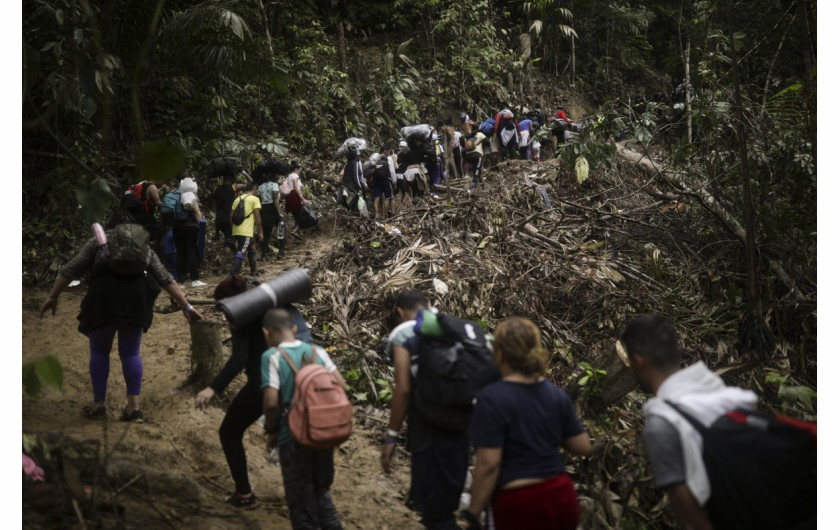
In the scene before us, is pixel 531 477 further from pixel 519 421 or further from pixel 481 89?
pixel 481 89

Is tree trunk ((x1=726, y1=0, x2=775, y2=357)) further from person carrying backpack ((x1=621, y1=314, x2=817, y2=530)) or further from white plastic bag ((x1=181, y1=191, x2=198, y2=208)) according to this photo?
white plastic bag ((x1=181, y1=191, x2=198, y2=208))

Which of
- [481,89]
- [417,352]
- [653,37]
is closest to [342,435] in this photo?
[417,352]

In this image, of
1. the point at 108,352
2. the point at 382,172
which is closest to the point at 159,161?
the point at 108,352

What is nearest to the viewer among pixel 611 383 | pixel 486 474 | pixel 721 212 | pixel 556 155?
pixel 486 474

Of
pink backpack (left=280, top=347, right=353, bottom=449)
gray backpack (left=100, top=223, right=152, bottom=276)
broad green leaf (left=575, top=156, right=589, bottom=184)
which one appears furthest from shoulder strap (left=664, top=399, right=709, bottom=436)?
broad green leaf (left=575, top=156, right=589, bottom=184)

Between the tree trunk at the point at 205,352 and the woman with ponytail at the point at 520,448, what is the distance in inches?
158

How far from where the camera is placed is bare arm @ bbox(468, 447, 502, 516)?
3.43m

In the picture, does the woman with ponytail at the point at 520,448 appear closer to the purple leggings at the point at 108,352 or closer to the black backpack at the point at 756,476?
the black backpack at the point at 756,476

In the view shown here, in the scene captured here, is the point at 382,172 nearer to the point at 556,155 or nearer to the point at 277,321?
the point at 556,155

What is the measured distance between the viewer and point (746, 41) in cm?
1307

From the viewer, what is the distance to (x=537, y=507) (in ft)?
11.3

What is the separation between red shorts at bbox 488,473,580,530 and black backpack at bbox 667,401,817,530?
75cm

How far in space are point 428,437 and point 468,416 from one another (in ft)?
0.91

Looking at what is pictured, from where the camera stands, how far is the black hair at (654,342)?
330 centimetres
